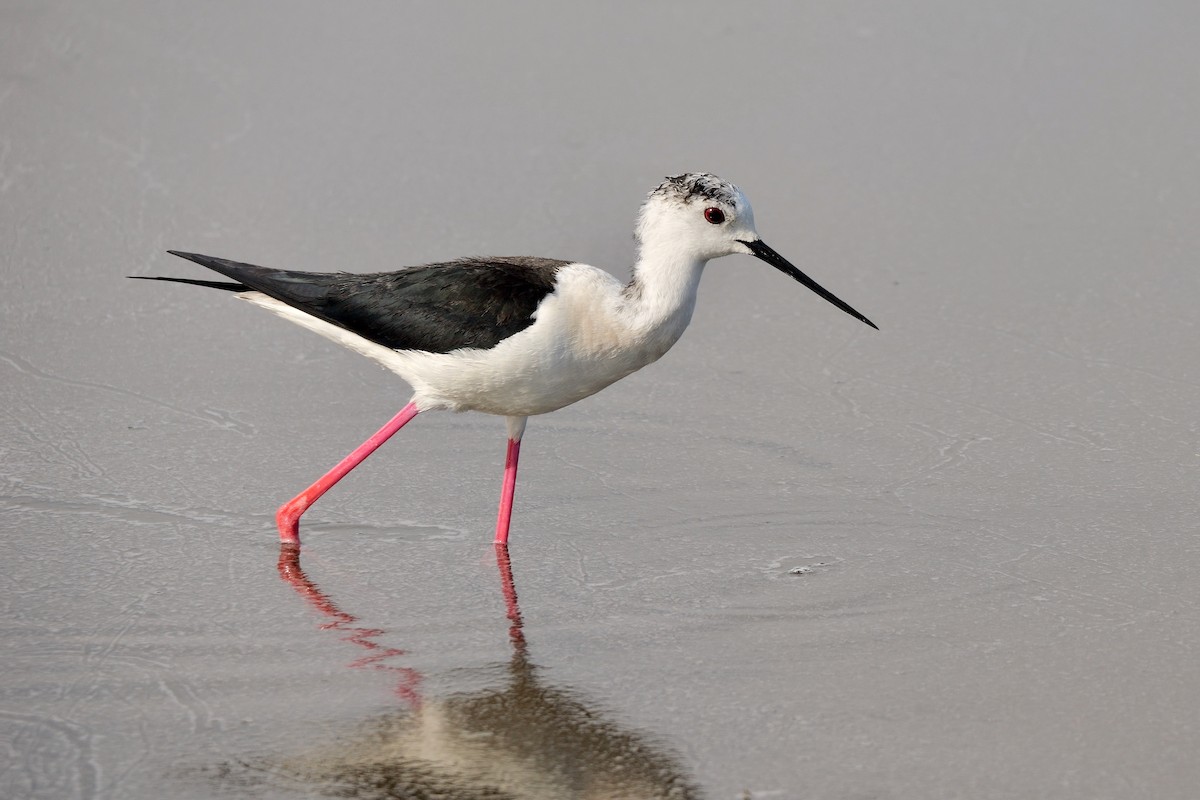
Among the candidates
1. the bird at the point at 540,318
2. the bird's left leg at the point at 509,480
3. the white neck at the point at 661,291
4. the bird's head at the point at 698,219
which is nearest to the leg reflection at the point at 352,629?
the bird at the point at 540,318

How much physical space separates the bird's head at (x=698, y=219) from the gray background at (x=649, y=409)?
859 mm

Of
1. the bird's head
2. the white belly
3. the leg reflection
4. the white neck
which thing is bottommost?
the leg reflection

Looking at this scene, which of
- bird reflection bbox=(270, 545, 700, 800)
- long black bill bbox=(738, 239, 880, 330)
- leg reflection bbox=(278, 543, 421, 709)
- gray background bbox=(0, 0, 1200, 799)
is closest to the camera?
bird reflection bbox=(270, 545, 700, 800)

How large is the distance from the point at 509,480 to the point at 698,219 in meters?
1.03

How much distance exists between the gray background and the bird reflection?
35mm

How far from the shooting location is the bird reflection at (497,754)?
11.7 feet

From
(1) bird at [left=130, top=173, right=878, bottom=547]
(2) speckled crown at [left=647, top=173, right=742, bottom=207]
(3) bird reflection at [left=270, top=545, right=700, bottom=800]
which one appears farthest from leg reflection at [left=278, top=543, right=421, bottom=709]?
(2) speckled crown at [left=647, top=173, right=742, bottom=207]

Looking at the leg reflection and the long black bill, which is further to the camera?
the long black bill

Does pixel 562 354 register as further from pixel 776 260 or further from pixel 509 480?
pixel 776 260

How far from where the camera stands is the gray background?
13.1 feet

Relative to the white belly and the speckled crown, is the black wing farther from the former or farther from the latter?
the speckled crown

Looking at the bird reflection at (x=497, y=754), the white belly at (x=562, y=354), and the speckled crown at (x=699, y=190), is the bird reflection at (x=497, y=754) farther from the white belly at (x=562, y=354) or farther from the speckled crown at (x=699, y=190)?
→ the speckled crown at (x=699, y=190)

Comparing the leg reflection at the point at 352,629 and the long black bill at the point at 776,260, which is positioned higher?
the long black bill at the point at 776,260

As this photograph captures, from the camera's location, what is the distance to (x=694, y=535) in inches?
202
